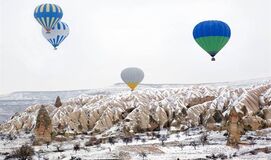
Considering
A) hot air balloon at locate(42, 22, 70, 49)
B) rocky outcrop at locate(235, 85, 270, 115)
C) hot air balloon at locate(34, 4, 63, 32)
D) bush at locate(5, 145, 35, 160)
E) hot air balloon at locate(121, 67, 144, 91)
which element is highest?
hot air balloon at locate(34, 4, 63, 32)

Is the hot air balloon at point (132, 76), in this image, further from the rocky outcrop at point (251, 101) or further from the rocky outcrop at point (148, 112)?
the rocky outcrop at point (251, 101)

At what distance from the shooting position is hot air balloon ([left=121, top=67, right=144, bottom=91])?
93.9 meters

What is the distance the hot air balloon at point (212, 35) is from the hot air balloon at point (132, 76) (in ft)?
115

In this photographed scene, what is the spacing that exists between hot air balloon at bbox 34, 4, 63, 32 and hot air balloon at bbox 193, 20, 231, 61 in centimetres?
2212

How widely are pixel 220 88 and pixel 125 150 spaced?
7954 centimetres

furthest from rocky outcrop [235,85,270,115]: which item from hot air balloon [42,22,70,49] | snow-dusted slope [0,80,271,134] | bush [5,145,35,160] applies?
bush [5,145,35,160]

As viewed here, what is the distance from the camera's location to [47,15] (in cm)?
6825

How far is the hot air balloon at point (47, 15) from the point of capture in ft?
224

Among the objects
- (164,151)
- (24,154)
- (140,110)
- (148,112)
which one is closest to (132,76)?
(140,110)

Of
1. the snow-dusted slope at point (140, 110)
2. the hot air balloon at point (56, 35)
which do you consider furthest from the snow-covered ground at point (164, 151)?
the snow-dusted slope at point (140, 110)

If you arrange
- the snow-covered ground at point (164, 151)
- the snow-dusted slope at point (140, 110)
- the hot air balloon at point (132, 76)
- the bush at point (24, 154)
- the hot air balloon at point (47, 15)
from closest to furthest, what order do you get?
the snow-covered ground at point (164, 151) → the bush at point (24, 154) → the hot air balloon at point (47, 15) → the hot air balloon at point (132, 76) → the snow-dusted slope at point (140, 110)

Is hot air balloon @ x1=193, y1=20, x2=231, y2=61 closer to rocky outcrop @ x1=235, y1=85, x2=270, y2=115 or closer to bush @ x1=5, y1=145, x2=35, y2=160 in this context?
bush @ x1=5, y1=145, x2=35, y2=160

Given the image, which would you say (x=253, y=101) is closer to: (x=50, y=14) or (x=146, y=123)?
(x=146, y=123)

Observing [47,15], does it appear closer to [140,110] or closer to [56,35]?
[56,35]
